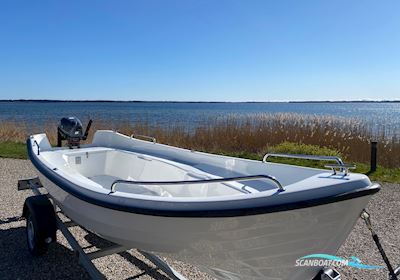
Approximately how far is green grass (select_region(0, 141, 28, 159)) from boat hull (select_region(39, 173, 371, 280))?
7400mm

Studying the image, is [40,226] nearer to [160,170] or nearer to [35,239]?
[35,239]

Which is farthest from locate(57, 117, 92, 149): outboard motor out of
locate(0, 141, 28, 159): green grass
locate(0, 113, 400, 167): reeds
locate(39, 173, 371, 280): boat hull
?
locate(0, 113, 400, 167): reeds

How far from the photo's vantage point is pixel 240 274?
223 centimetres

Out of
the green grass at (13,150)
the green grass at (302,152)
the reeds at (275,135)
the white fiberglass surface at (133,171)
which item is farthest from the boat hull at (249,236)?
the green grass at (13,150)

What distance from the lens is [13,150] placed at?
9297 mm

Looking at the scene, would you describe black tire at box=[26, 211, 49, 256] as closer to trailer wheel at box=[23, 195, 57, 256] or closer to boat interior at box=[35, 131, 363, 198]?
trailer wheel at box=[23, 195, 57, 256]

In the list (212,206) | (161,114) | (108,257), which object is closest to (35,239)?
(108,257)

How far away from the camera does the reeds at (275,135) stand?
27.4ft

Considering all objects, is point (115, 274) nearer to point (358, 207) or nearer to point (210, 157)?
point (210, 157)

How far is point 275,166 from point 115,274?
164cm

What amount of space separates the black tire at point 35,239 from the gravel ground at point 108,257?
87mm

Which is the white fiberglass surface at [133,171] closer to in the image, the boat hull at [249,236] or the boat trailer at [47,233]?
the boat trailer at [47,233]

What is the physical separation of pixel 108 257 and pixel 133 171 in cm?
123

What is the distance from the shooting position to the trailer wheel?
3146 mm
